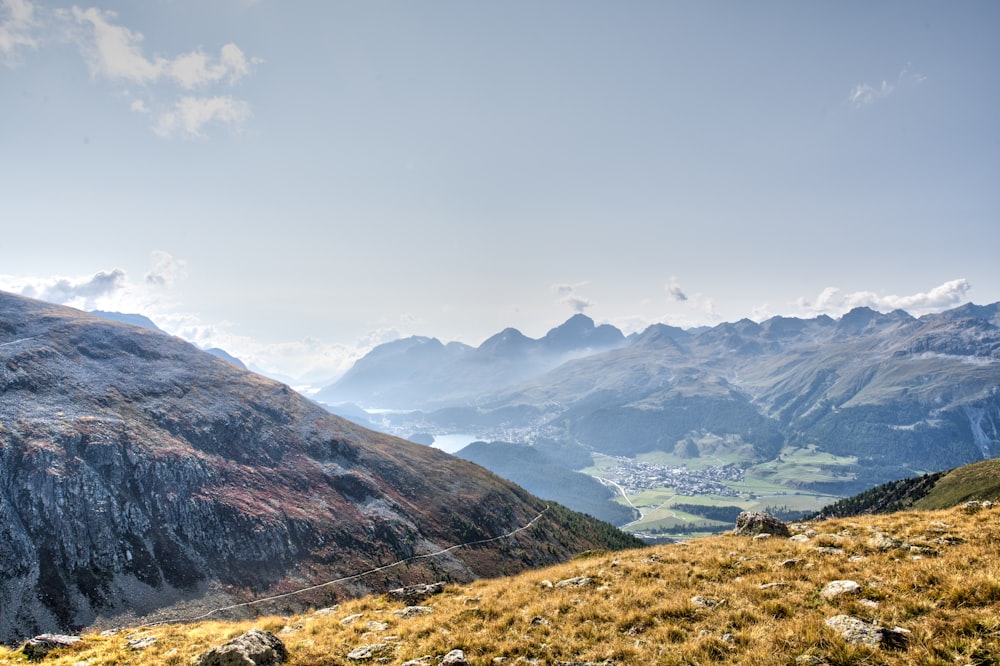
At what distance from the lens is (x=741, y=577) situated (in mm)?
20922

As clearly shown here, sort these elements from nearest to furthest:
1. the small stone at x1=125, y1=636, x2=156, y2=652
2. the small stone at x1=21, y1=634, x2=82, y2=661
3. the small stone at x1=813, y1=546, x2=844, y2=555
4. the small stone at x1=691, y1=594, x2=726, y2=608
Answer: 1. the small stone at x1=691, y1=594, x2=726, y2=608
2. the small stone at x1=813, y1=546, x2=844, y2=555
3. the small stone at x1=21, y1=634, x2=82, y2=661
4. the small stone at x1=125, y1=636, x2=156, y2=652

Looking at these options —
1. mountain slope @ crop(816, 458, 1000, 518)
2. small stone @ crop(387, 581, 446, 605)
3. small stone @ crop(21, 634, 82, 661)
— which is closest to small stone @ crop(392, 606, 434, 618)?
small stone @ crop(387, 581, 446, 605)

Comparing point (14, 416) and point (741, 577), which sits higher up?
point (14, 416)

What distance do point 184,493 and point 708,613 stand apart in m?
104

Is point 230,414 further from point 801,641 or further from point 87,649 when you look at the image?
point 801,641

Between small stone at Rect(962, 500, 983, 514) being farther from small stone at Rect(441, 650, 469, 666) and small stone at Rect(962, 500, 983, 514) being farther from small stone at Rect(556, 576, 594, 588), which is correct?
small stone at Rect(441, 650, 469, 666)

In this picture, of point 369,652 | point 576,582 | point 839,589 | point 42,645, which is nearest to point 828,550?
point 839,589

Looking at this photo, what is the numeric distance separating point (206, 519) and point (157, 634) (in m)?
74.9

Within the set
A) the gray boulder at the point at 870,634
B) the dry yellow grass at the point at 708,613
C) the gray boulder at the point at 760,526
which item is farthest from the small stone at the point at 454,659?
the gray boulder at the point at 760,526

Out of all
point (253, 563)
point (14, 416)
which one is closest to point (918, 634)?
point (253, 563)

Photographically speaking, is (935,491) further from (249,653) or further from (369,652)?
(249,653)

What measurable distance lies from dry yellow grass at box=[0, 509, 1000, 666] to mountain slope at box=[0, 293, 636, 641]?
5899 centimetres

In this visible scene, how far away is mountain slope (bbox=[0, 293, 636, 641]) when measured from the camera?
6938cm

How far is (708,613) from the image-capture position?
17.0m
